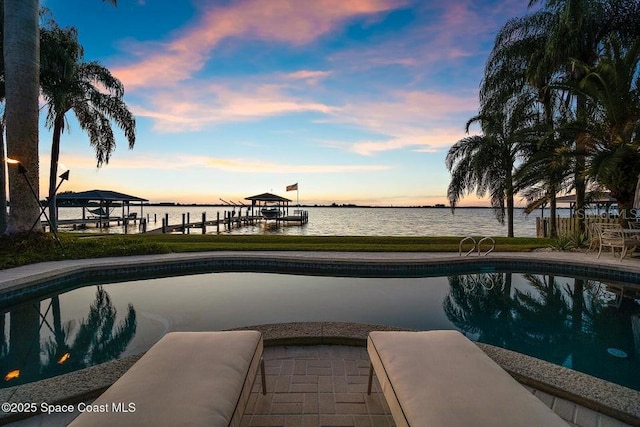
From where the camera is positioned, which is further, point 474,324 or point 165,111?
point 165,111

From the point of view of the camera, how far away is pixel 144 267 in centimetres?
775

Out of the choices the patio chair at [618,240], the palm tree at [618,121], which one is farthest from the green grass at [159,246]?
the palm tree at [618,121]

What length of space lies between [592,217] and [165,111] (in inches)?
604

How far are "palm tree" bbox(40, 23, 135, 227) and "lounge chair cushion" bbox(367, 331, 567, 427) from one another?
37.1ft

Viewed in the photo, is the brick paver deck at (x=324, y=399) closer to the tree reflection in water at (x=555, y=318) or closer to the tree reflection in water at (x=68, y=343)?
Answer: the tree reflection in water at (x=555, y=318)

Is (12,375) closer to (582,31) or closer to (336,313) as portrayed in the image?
(336,313)

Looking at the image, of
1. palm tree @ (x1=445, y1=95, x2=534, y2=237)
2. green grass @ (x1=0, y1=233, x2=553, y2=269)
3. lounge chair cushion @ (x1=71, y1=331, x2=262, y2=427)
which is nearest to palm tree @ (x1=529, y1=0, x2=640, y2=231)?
palm tree @ (x1=445, y1=95, x2=534, y2=237)

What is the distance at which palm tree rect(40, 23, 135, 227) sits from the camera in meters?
10.5

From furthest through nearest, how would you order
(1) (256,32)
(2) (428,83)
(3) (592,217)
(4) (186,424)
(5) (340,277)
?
1. (2) (428,83)
2. (3) (592,217)
3. (1) (256,32)
4. (5) (340,277)
5. (4) (186,424)

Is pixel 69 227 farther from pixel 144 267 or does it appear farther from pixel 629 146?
pixel 629 146

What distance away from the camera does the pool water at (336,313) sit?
395 centimetres

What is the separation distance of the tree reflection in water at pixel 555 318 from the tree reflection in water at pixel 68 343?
181 inches

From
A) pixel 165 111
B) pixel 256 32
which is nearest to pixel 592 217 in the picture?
pixel 256 32

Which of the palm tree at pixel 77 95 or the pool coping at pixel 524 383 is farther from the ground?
the palm tree at pixel 77 95
